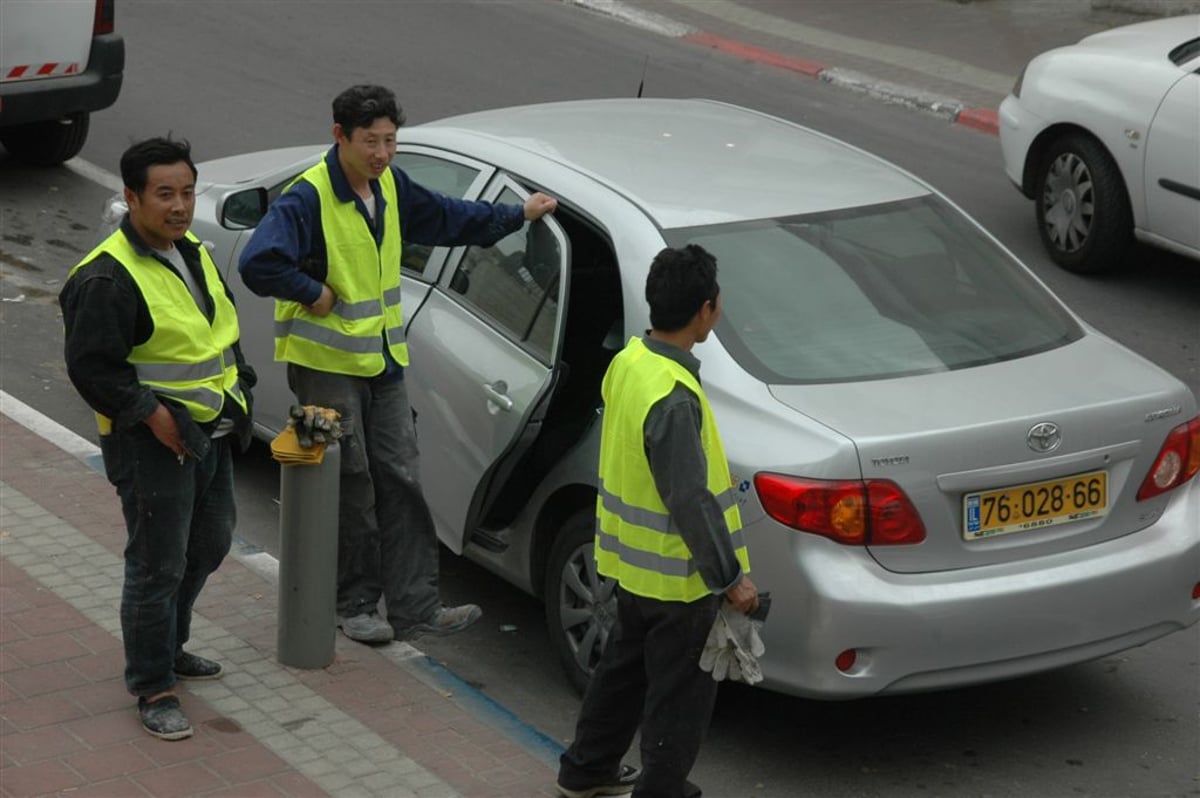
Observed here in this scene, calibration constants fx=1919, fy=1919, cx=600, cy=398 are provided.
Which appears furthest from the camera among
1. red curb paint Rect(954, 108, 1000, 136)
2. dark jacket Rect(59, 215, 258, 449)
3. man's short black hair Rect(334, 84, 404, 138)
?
red curb paint Rect(954, 108, 1000, 136)

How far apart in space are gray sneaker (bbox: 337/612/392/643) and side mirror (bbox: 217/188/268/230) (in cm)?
163

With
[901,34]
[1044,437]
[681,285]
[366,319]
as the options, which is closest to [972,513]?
[1044,437]

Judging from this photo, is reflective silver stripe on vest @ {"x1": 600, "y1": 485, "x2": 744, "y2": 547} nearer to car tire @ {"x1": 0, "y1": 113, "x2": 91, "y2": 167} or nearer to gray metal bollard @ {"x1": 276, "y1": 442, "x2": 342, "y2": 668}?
gray metal bollard @ {"x1": 276, "y1": 442, "x2": 342, "y2": 668}

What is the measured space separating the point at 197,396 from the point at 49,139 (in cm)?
740

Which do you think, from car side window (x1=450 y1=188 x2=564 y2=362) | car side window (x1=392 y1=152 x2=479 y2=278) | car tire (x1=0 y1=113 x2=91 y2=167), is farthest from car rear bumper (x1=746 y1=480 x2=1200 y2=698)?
car tire (x1=0 y1=113 x2=91 y2=167)

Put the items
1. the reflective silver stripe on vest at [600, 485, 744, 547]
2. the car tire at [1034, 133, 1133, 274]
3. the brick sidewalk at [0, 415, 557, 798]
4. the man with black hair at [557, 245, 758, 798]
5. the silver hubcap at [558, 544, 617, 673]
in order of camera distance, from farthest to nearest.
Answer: the car tire at [1034, 133, 1133, 274] → the silver hubcap at [558, 544, 617, 673] → the brick sidewalk at [0, 415, 557, 798] → the reflective silver stripe on vest at [600, 485, 744, 547] → the man with black hair at [557, 245, 758, 798]

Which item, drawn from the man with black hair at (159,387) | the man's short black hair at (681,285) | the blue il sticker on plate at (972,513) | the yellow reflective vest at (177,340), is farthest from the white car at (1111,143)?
the yellow reflective vest at (177,340)

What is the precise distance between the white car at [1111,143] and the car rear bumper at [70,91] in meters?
5.49

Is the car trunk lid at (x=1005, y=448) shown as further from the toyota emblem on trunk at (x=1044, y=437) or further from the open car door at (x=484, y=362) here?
the open car door at (x=484, y=362)

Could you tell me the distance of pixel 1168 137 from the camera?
10.1m

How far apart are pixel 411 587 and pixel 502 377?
0.81 meters

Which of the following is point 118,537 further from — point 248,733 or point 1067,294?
point 1067,294

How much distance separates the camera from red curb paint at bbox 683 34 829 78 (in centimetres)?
1595

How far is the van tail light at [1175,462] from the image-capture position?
231 inches
